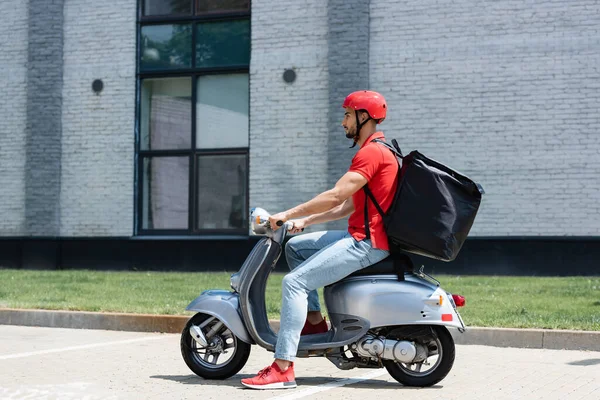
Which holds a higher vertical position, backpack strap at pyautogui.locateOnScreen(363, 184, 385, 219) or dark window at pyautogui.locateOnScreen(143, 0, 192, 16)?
dark window at pyautogui.locateOnScreen(143, 0, 192, 16)

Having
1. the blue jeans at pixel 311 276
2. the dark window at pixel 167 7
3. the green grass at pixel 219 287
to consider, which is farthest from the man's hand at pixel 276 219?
the dark window at pixel 167 7

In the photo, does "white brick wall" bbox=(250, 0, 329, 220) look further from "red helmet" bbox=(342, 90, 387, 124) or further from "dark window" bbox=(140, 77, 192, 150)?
"red helmet" bbox=(342, 90, 387, 124)

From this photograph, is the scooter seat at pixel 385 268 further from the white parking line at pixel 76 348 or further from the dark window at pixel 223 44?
the dark window at pixel 223 44

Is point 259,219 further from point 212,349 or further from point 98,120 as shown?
point 98,120

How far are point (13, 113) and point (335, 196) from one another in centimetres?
1399

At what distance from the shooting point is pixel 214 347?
6.84 m

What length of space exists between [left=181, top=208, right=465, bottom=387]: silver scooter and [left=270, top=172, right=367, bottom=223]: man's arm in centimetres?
17

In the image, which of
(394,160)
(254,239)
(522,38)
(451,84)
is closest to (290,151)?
(254,239)

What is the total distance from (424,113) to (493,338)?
7923 mm

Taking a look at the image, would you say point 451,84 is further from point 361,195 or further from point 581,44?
point 361,195

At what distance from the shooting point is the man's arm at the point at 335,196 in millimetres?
6406

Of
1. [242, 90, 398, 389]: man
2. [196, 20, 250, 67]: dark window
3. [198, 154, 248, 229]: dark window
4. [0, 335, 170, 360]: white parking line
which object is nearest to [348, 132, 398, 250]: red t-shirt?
[242, 90, 398, 389]: man

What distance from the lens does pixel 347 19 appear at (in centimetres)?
1711

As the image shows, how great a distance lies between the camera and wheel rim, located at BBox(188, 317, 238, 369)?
6814 mm
